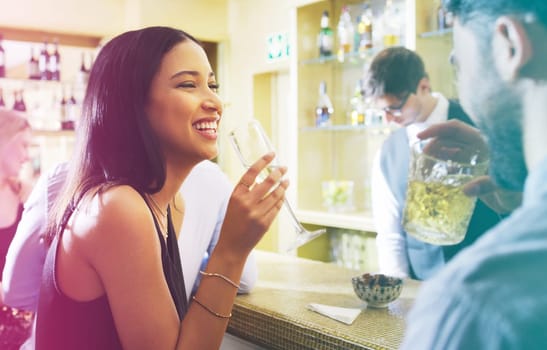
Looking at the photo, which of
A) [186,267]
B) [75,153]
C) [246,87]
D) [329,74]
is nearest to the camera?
[75,153]

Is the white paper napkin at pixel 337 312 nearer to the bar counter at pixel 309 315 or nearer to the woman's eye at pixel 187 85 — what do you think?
the bar counter at pixel 309 315

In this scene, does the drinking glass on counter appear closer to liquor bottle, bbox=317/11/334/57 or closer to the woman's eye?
the woman's eye

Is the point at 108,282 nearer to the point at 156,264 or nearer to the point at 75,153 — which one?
the point at 156,264

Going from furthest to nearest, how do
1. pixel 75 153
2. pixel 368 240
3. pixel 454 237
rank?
pixel 368 240 < pixel 75 153 < pixel 454 237

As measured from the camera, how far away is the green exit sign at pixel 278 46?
2.79 metres

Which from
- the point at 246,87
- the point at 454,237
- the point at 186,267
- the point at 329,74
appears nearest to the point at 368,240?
the point at 186,267

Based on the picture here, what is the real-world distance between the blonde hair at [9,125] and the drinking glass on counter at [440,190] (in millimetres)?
898

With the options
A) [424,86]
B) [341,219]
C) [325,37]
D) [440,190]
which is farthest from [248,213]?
[325,37]

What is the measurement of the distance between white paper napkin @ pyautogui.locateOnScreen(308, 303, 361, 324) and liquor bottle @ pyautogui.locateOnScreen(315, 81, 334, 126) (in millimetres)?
1464

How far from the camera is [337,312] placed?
3.46 ft

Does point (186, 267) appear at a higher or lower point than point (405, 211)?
lower

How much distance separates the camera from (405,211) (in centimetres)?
95

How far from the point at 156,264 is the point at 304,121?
182cm

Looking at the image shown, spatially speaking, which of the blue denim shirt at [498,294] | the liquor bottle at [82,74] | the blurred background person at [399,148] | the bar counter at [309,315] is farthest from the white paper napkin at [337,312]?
the liquor bottle at [82,74]
